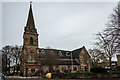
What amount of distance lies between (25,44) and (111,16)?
103 feet

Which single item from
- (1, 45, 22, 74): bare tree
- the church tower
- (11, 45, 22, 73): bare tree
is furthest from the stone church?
(1, 45, 22, 74): bare tree

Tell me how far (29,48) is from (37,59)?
15.1 ft

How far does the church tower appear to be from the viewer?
4200cm

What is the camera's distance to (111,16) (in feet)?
63.2

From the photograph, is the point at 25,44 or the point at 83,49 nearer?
the point at 25,44

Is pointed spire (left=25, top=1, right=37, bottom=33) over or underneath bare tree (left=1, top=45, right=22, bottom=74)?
over

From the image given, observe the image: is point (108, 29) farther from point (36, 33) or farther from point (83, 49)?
point (83, 49)

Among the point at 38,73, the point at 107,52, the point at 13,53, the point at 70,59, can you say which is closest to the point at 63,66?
the point at 70,59

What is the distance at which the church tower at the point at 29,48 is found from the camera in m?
42.0

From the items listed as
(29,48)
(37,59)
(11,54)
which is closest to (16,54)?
(11,54)

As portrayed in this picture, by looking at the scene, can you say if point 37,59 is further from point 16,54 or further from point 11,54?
point 11,54

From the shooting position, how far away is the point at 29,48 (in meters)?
44.1

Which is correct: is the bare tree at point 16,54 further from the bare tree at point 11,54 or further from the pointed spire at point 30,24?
the pointed spire at point 30,24

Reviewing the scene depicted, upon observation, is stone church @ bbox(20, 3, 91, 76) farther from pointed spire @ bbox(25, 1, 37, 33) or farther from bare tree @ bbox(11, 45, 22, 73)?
bare tree @ bbox(11, 45, 22, 73)
